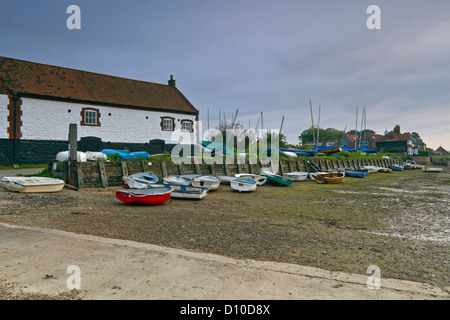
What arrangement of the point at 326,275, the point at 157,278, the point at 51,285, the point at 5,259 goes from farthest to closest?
the point at 5,259, the point at 326,275, the point at 157,278, the point at 51,285

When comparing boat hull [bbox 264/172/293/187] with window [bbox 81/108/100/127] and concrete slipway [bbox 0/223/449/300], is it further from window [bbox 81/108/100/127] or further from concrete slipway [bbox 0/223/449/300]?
window [bbox 81/108/100/127]

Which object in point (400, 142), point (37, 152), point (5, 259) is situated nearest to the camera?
point (5, 259)

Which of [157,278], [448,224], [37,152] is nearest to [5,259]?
[157,278]

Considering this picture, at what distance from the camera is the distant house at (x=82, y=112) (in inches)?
1019

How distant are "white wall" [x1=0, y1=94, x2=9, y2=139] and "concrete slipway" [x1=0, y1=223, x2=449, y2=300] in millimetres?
23475

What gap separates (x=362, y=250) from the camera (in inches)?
277

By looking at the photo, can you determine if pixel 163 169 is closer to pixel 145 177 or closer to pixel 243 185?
pixel 145 177

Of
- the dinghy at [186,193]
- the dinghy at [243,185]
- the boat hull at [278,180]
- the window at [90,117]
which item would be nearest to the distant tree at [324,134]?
the boat hull at [278,180]

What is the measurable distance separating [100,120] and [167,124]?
26.0 ft

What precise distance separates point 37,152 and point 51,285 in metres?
26.6

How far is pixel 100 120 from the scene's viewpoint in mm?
30703

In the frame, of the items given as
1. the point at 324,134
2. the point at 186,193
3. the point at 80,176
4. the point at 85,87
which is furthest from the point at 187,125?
the point at 324,134

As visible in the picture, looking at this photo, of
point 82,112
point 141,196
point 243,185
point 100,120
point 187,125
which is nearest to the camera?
point 141,196
